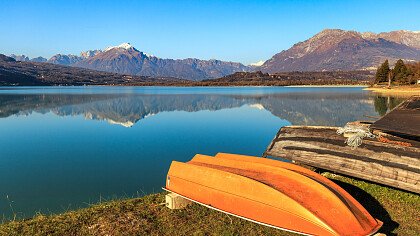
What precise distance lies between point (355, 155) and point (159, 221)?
8553 mm

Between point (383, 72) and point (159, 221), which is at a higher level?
point (383, 72)

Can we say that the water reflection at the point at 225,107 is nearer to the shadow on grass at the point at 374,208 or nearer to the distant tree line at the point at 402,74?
the shadow on grass at the point at 374,208

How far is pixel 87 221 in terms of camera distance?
10.0m

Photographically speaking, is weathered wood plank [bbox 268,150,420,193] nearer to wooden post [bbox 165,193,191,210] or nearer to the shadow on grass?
the shadow on grass

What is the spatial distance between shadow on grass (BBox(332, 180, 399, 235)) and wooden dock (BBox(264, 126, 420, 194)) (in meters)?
0.62

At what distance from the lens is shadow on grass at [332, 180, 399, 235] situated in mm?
9837

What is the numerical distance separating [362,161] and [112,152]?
51.4 feet

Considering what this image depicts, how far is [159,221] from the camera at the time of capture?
394 inches

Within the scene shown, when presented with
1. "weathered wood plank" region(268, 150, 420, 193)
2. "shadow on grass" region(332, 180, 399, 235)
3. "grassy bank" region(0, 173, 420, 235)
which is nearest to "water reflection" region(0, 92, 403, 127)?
"weathered wood plank" region(268, 150, 420, 193)

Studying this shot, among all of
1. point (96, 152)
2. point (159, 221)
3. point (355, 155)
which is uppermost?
point (355, 155)

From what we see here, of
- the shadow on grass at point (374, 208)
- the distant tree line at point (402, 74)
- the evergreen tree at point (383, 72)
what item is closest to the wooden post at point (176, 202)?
the shadow on grass at point (374, 208)

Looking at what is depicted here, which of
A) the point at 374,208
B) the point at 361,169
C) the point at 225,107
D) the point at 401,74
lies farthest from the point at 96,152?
the point at 401,74

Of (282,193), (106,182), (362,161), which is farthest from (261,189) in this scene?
(106,182)

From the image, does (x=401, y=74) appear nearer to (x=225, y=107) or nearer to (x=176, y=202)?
(x=225, y=107)
